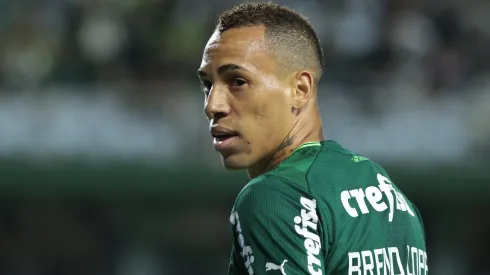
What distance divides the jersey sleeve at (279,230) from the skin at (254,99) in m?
0.38

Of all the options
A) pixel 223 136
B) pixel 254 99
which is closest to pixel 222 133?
pixel 223 136

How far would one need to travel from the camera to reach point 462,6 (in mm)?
14211

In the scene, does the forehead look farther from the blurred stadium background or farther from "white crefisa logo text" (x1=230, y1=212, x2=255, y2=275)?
the blurred stadium background

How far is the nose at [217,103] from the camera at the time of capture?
11.5 feet

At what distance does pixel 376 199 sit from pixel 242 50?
2.19ft

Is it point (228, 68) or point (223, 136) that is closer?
point (228, 68)

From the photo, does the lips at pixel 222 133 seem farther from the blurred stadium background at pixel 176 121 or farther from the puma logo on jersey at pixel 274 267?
the blurred stadium background at pixel 176 121

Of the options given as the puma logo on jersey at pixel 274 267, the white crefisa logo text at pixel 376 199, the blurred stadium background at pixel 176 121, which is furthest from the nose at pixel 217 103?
the blurred stadium background at pixel 176 121

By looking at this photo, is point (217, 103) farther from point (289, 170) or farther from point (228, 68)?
point (289, 170)

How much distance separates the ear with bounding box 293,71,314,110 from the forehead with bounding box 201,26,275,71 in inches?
5.3

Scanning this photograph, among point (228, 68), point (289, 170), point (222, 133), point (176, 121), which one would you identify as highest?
point (228, 68)

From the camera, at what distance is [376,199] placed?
132 inches

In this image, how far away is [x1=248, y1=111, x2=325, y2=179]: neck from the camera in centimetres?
353

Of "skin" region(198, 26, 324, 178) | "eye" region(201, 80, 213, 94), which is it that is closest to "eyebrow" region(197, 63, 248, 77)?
"skin" region(198, 26, 324, 178)
